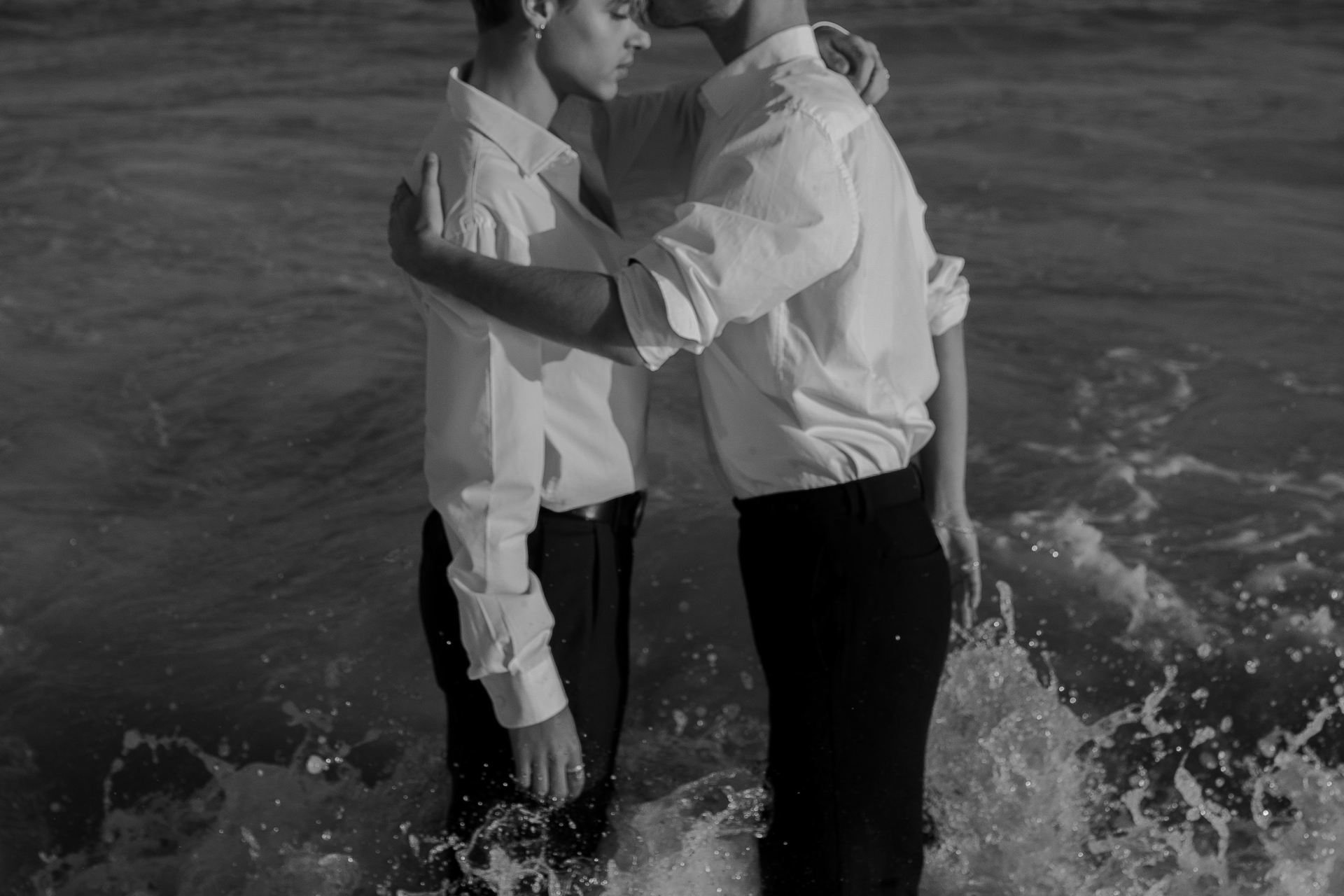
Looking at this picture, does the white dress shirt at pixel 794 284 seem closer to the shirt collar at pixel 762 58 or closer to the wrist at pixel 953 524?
the shirt collar at pixel 762 58

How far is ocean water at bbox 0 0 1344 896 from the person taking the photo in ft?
12.0

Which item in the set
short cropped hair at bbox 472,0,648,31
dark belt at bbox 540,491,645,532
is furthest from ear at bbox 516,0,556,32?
dark belt at bbox 540,491,645,532

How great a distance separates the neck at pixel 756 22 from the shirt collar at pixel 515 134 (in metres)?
0.29

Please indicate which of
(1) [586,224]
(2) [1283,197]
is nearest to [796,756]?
(1) [586,224]

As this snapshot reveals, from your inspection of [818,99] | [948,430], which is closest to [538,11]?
[818,99]

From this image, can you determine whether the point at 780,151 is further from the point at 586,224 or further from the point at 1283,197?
the point at 1283,197

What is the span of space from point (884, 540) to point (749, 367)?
321 mm

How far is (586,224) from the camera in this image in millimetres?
2568

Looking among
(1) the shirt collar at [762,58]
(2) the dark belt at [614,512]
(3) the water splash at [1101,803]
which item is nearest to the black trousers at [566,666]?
(2) the dark belt at [614,512]

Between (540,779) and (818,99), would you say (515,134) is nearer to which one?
(818,99)

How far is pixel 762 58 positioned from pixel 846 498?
2.13 feet

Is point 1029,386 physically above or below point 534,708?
below

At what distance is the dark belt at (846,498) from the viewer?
97.8 inches

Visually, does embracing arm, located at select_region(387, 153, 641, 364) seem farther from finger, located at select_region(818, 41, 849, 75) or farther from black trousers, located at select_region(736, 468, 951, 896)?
finger, located at select_region(818, 41, 849, 75)
